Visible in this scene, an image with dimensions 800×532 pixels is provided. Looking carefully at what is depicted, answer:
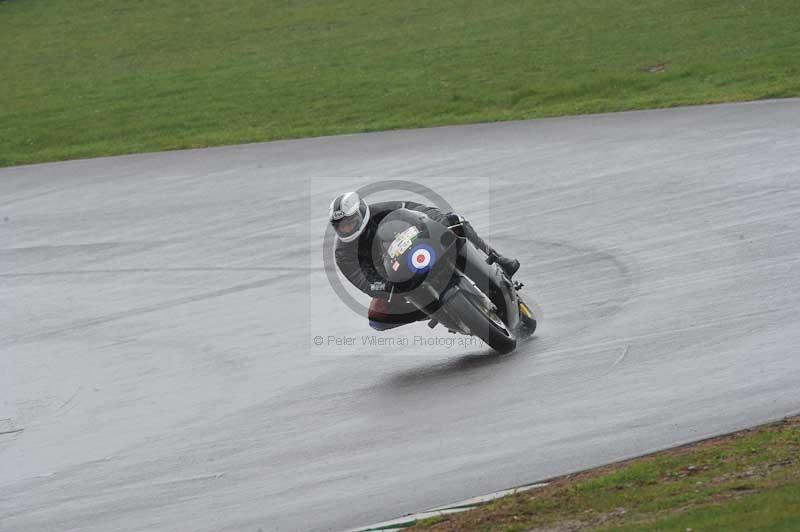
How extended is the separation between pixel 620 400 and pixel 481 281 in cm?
233

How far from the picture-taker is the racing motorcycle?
440 inches

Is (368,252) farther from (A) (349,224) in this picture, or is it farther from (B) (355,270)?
(A) (349,224)

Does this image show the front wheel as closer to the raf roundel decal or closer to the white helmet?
the raf roundel decal

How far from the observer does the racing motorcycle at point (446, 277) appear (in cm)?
1117

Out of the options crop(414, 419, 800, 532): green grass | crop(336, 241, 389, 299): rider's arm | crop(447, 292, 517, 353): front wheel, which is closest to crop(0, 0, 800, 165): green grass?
crop(447, 292, 517, 353): front wheel

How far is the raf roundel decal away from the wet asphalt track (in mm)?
1157

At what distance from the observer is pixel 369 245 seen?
11672mm

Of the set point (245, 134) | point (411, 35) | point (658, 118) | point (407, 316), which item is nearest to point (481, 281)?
point (407, 316)

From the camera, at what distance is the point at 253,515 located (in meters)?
8.91

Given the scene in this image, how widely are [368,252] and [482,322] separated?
1.29 m

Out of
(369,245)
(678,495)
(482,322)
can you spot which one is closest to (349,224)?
(369,245)

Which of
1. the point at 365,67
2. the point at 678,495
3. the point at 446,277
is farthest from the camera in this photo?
the point at 365,67

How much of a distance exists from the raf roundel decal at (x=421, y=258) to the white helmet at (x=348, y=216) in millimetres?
595

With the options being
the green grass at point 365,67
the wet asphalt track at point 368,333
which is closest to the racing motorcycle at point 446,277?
the wet asphalt track at point 368,333
